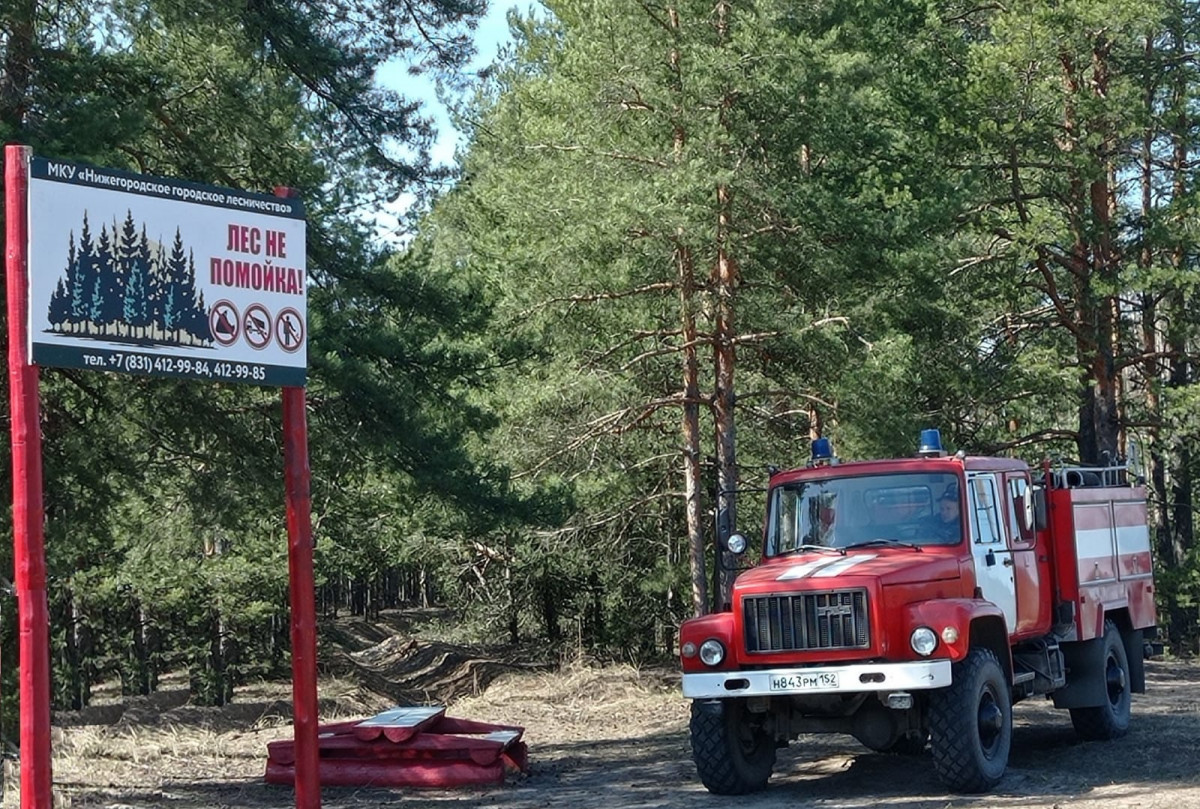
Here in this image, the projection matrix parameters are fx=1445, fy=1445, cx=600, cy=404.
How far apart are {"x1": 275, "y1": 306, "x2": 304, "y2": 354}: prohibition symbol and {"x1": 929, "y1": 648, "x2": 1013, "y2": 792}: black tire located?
216 inches

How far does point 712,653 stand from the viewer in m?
11.4

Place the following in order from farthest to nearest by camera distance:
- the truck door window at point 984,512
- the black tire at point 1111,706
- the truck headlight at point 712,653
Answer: the black tire at point 1111,706, the truck door window at point 984,512, the truck headlight at point 712,653

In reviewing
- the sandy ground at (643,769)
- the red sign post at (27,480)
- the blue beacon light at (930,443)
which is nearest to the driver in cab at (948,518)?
the blue beacon light at (930,443)

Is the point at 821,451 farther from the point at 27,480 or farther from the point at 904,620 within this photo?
the point at 27,480

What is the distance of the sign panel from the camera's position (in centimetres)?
799

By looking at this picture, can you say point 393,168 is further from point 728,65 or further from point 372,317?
point 728,65

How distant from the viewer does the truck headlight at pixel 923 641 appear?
424 inches

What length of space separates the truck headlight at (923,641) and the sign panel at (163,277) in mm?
4929

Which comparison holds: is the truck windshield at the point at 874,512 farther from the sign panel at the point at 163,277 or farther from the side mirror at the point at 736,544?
the sign panel at the point at 163,277

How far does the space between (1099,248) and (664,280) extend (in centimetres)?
820

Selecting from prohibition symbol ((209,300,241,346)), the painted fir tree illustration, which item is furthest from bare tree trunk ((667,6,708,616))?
the painted fir tree illustration

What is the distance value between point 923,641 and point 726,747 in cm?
187

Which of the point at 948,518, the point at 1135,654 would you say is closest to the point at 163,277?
the point at 948,518

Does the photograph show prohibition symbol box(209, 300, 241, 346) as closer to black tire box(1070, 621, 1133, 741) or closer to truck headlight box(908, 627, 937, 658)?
truck headlight box(908, 627, 937, 658)
